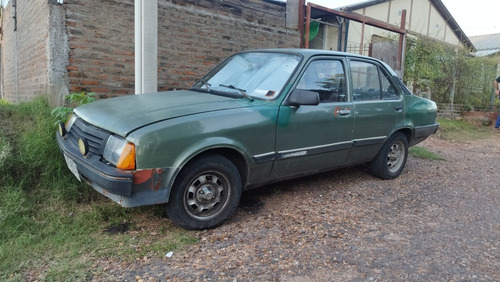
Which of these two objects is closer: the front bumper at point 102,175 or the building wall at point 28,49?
the front bumper at point 102,175

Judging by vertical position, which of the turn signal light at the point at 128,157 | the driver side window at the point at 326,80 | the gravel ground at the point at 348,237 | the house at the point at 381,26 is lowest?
the gravel ground at the point at 348,237

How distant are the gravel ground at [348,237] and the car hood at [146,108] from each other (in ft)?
3.37

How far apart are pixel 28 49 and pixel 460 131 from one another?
1050 centimetres

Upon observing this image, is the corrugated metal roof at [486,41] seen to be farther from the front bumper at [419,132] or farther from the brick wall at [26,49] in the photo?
the brick wall at [26,49]

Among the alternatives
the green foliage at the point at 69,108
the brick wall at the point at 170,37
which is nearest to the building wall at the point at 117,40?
the brick wall at the point at 170,37

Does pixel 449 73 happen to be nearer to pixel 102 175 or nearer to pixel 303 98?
pixel 303 98

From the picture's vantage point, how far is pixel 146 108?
314cm

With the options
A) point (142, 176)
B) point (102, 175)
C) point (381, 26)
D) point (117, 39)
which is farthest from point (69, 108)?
point (381, 26)

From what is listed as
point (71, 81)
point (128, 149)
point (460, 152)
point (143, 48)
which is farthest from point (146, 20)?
point (460, 152)

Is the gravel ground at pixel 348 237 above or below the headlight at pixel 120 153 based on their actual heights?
below

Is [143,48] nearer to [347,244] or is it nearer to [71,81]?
[71,81]

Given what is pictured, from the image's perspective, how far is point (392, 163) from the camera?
5.10m

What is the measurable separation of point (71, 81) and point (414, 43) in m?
9.77

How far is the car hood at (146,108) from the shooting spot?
2.89 metres
